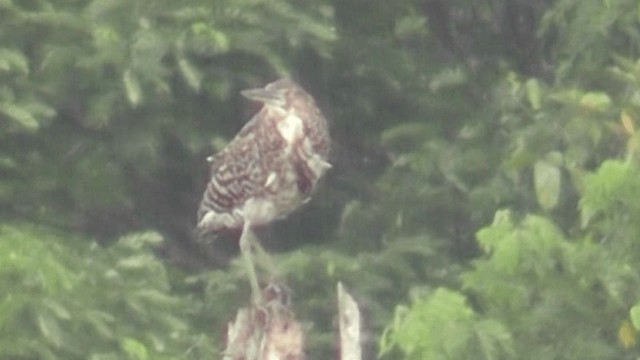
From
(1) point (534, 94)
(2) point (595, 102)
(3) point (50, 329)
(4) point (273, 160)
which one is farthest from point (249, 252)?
(2) point (595, 102)

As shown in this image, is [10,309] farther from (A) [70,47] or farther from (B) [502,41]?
(B) [502,41]

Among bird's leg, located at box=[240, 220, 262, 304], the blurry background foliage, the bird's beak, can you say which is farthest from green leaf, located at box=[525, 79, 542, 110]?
bird's leg, located at box=[240, 220, 262, 304]

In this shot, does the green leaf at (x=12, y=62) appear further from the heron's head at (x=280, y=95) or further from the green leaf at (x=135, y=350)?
the green leaf at (x=135, y=350)

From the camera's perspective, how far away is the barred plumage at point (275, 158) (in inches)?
308

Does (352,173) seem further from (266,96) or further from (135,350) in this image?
(135,350)

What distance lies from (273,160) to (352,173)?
1.75 m

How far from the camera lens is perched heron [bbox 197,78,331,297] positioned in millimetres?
7828

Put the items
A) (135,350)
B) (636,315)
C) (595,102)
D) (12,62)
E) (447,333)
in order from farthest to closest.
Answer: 1. (12,62)
2. (135,350)
3. (595,102)
4. (447,333)
5. (636,315)

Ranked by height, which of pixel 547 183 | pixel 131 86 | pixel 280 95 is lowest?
pixel 547 183

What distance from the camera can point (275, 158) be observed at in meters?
7.86

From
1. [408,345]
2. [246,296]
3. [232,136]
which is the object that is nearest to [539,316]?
[408,345]

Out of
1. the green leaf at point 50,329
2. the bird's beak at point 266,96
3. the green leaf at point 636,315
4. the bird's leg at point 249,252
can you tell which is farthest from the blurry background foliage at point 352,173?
the bird's leg at point 249,252

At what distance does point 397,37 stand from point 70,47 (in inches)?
58.6

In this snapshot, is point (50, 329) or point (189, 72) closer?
point (50, 329)
